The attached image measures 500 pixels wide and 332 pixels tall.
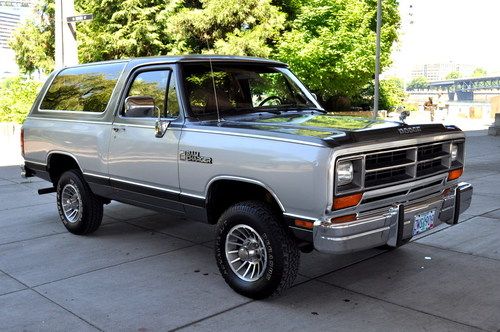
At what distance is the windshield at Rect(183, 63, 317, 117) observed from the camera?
193 inches

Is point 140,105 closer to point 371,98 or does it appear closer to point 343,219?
point 343,219

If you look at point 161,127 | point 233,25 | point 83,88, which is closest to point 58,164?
point 83,88

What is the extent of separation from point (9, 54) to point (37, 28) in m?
4.78

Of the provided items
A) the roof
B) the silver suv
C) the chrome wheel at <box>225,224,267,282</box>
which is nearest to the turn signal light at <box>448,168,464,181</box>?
the silver suv

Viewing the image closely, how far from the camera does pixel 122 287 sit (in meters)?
4.57

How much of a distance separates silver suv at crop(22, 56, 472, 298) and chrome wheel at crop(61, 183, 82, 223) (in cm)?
1

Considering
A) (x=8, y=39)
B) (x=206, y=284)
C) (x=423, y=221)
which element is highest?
(x=8, y=39)

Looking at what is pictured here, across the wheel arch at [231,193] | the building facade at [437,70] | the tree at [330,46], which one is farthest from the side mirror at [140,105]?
the building facade at [437,70]

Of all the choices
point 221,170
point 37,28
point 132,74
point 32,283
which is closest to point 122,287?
point 32,283

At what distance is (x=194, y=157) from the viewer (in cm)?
454

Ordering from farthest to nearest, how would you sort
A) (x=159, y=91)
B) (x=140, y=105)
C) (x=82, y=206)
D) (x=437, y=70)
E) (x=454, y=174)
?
1. (x=437, y=70)
2. (x=82, y=206)
3. (x=159, y=91)
4. (x=454, y=174)
5. (x=140, y=105)

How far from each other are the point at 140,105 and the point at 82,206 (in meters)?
1.85

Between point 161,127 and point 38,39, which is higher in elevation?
point 38,39

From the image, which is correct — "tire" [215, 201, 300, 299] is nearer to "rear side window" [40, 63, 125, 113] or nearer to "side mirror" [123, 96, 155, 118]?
"side mirror" [123, 96, 155, 118]
